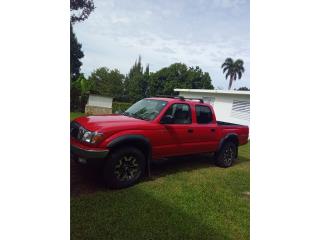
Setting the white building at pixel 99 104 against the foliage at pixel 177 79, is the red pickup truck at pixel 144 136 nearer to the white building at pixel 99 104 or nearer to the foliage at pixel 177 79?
the white building at pixel 99 104

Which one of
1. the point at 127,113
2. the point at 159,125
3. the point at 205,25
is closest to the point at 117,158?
the point at 159,125

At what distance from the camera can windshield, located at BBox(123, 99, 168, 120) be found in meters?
5.06

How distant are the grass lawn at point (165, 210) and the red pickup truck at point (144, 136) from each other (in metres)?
0.42

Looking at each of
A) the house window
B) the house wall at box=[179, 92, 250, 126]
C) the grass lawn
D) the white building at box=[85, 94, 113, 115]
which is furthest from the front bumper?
the white building at box=[85, 94, 113, 115]

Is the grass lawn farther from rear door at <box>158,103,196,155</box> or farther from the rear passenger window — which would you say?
the rear passenger window

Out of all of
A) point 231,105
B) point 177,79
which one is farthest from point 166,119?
point 177,79

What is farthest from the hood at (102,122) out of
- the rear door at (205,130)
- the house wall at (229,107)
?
the house wall at (229,107)

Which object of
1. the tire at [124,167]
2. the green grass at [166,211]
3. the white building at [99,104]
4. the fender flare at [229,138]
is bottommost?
the green grass at [166,211]

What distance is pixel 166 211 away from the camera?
3.64 metres

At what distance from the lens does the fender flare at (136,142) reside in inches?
161
